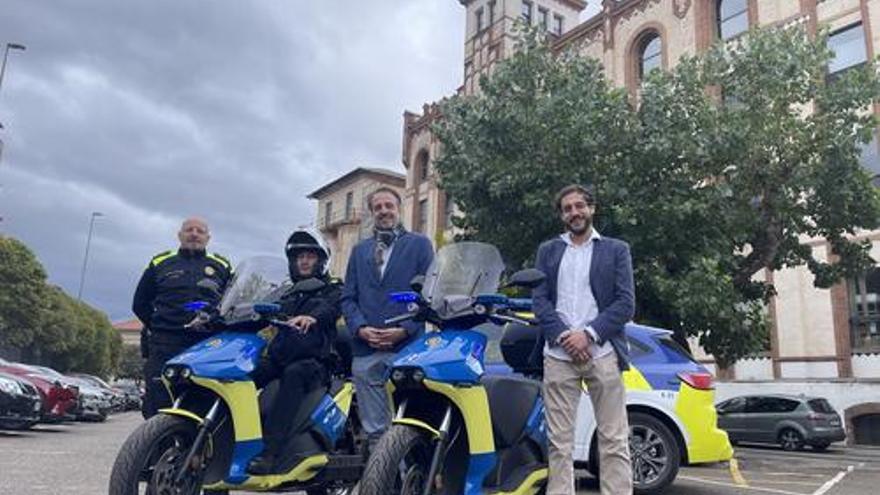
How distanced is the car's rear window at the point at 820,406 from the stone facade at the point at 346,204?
29976 millimetres

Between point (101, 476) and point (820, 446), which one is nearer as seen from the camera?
point (101, 476)

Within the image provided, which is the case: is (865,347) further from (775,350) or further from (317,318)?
(317,318)

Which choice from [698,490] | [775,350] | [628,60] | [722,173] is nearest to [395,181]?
[628,60]

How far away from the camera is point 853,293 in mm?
22328

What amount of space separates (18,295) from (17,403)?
Result: 21.6m

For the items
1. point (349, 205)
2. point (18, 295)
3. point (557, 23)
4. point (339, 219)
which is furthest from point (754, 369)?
point (339, 219)

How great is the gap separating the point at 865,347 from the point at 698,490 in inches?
684

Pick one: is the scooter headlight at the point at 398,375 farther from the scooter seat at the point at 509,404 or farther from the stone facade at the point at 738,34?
the stone facade at the point at 738,34

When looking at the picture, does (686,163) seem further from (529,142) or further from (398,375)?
(398,375)

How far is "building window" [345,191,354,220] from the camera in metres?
49.8

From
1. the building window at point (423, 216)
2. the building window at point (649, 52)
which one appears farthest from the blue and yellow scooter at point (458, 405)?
the building window at point (423, 216)

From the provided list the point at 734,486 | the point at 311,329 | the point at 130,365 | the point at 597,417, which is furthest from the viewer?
the point at 130,365

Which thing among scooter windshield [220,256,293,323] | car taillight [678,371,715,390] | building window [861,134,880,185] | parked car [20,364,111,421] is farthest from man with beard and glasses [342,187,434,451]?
building window [861,134,880,185]

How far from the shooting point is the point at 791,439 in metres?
19.4
